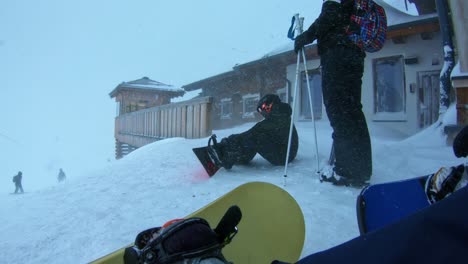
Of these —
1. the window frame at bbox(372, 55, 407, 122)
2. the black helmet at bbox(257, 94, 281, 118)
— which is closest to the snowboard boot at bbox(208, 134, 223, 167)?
the black helmet at bbox(257, 94, 281, 118)

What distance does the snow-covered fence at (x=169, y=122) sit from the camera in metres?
7.06

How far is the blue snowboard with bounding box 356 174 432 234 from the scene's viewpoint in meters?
1.56

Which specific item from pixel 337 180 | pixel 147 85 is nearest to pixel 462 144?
pixel 337 180

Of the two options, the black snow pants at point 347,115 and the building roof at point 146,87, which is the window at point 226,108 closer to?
the building roof at point 146,87

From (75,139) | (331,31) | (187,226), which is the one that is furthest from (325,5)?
(75,139)

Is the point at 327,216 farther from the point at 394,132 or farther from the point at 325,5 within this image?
the point at 394,132

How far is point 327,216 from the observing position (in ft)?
7.69

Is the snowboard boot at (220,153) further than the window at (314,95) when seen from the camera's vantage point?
No

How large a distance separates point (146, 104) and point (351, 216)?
18.5m

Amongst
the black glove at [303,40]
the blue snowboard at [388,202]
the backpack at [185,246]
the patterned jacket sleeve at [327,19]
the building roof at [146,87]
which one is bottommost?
the blue snowboard at [388,202]

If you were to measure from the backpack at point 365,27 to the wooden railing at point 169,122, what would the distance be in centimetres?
429

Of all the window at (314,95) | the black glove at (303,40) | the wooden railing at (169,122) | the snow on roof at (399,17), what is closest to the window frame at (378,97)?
the snow on roof at (399,17)

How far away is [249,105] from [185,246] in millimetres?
13302

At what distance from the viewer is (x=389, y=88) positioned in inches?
359
